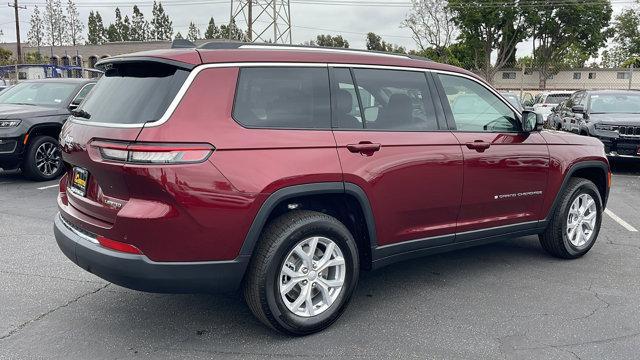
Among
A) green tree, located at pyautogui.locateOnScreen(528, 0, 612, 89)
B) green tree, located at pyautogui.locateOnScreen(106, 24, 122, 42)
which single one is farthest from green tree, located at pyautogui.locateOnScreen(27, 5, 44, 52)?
green tree, located at pyautogui.locateOnScreen(528, 0, 612, 89)

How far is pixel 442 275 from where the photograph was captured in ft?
15.3

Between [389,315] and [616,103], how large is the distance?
9.46 meters

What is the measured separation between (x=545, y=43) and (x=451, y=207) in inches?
2198

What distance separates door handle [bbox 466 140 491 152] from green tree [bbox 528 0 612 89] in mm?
51824

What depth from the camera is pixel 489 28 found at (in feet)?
170

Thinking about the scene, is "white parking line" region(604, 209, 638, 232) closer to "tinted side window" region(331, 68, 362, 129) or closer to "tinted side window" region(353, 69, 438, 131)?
"tinted side window" region(353, 69, 438, 131)

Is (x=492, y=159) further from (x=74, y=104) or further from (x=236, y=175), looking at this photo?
(x=74, y=104)

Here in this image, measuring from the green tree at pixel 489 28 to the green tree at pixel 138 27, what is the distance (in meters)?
76.8

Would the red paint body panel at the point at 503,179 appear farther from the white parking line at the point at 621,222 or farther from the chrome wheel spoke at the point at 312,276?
the white parking line at the point at 621,222

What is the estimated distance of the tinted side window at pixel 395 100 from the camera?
3.76 m

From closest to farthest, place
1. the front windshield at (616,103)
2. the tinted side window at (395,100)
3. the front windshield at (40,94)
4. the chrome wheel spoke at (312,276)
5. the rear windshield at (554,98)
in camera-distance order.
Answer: the chrome wheel spoke at (312,276) → the tinted side window at (395,100) → the front windshield at (40,94) → the front windshield at (616,103) → the rear windshield at (554,98)

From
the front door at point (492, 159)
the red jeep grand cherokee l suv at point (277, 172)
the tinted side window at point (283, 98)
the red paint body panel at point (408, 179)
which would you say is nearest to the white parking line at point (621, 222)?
the front door at point (492, 159)

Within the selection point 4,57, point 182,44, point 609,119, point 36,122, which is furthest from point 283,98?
point 4,57

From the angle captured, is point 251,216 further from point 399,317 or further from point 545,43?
point 545,43
